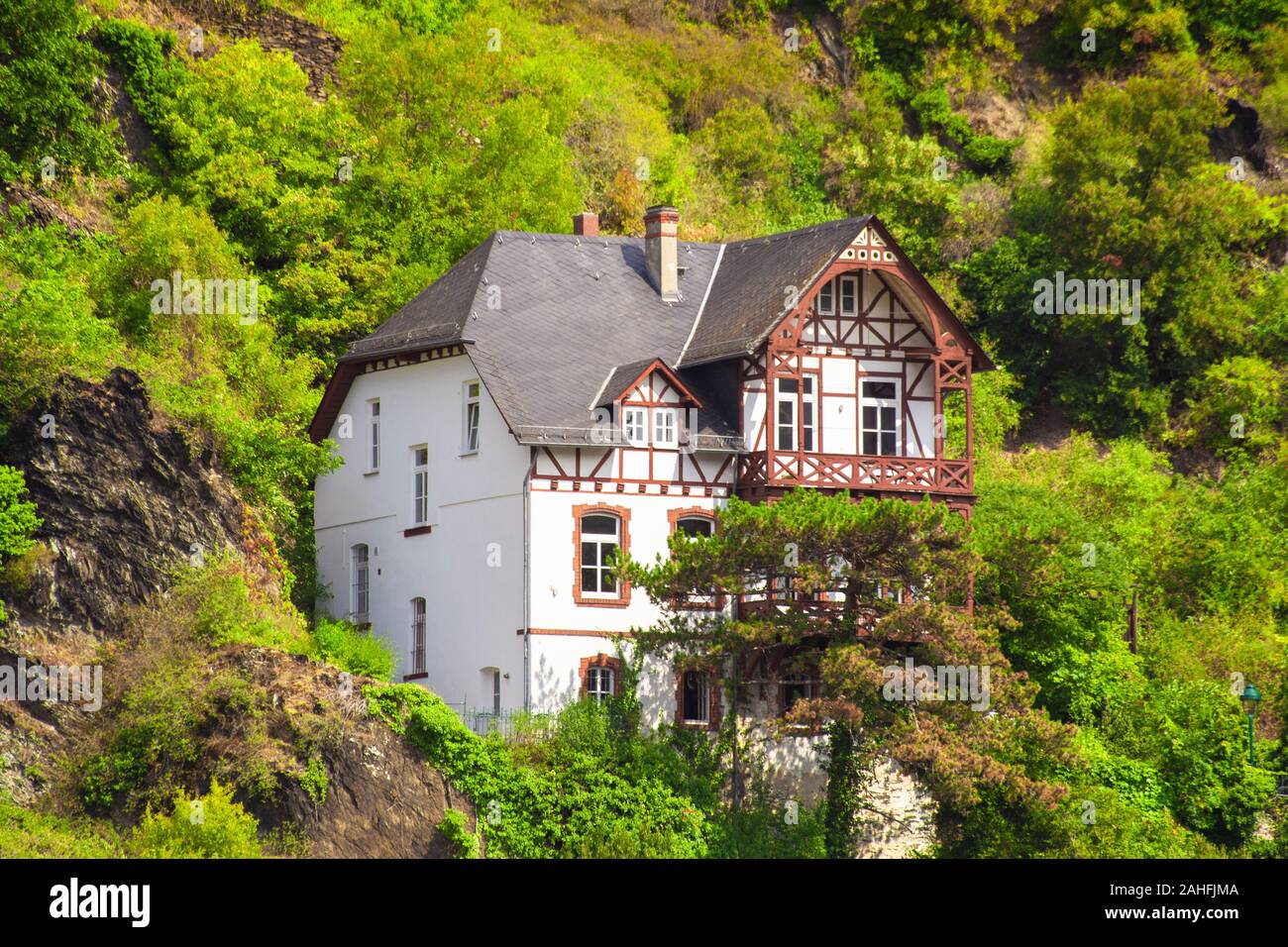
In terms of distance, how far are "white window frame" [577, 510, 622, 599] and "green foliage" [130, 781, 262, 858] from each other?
8.50 metres

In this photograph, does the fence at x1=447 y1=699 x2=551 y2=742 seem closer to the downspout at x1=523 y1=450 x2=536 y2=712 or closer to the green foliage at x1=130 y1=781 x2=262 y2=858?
the downspout at x1=523 y1=450 x2=536 y2=712

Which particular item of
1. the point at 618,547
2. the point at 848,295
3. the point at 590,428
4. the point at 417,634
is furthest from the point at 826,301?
the point at 417,634

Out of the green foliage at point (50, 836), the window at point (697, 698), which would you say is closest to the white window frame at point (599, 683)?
the window at point (697, 698)

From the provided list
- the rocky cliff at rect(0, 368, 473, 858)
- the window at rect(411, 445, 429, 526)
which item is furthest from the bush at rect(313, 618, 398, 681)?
the window at rect(411, 445, 429, 526)

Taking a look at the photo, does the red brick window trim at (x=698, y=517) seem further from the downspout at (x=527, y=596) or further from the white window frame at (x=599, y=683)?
the downspout at (x=527, y=596)

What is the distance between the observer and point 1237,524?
56.9 meters

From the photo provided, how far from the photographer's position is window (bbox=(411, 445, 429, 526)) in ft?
163

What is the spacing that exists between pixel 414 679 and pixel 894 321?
38.8 feet

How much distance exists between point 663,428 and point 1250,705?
494 inches

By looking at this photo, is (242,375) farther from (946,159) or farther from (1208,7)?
(1208,7)

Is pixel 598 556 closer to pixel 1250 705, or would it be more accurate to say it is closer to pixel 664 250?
pixel 664 250

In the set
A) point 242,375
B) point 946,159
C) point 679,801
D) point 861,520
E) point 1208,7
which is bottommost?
point 679,801
